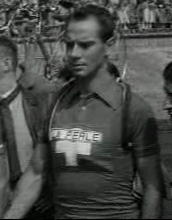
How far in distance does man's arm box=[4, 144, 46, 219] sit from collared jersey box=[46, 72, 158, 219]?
9 centimetres

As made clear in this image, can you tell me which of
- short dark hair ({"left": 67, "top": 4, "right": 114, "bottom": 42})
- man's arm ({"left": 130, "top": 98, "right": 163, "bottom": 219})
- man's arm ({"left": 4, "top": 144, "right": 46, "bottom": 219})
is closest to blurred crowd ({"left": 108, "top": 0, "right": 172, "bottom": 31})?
short dark hair ({"left": 67, "top": 4, "right": 114, "bottom": 42})

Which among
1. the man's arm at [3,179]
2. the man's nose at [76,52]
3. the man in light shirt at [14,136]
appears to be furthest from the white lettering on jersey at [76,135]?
the man's arm at [3,179]

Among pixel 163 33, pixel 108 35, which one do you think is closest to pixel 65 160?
pixel 108 35

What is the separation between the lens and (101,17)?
2.50 m

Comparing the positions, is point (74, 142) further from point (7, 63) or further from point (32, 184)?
point (7, 63)

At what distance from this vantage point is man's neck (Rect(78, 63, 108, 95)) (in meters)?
2.47

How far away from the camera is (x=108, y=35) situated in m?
2.50

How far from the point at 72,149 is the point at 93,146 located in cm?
8

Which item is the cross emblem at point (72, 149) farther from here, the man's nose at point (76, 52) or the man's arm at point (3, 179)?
the man's arm at point (3, 179)

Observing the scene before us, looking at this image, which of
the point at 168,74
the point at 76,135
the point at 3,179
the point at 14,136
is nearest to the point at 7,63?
the point at 14,136

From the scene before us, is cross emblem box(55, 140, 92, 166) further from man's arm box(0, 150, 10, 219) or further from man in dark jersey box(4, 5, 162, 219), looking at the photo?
man's arm box(0, 150, 10, 219)

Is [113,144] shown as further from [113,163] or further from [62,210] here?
[62,210]

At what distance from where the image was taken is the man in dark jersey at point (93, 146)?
7.74ft

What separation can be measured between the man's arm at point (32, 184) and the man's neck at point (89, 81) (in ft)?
0.89
